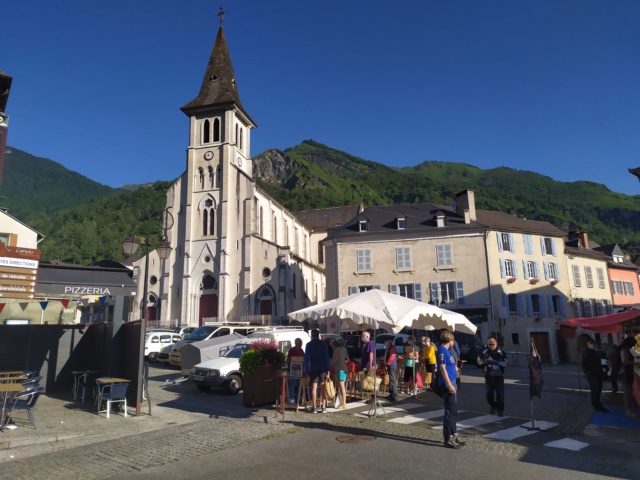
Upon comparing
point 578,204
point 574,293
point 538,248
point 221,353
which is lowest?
point 221,353

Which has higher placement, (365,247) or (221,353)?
(365,247)

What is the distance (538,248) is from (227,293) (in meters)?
24.0

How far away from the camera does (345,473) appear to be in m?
6.07

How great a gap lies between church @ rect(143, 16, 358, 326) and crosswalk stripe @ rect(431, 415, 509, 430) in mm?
27999

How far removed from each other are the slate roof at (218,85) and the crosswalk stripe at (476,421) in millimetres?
38692

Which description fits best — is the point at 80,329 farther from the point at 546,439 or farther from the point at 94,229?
the point at 94,229

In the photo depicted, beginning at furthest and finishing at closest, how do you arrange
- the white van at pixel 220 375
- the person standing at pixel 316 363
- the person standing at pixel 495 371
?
the white van at pixel 220 375 → the person standing at pixel 316 363 → the person standing at pixel 495 371

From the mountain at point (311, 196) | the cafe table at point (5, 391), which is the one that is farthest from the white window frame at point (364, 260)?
the mountain at point (311, 196)

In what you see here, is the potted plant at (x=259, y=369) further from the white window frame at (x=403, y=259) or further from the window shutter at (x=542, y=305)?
the window shutter at (x=542, y=305)

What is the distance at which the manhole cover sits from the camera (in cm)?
773

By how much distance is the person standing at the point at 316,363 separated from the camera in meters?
10.2

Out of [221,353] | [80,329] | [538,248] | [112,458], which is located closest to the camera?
[112,458]

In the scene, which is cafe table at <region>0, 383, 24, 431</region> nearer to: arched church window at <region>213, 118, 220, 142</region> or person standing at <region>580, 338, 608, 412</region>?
person standing at <region>580, 338, 608, 412</region>

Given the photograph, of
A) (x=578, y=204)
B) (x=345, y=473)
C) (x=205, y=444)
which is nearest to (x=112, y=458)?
(x=205, y=444)
